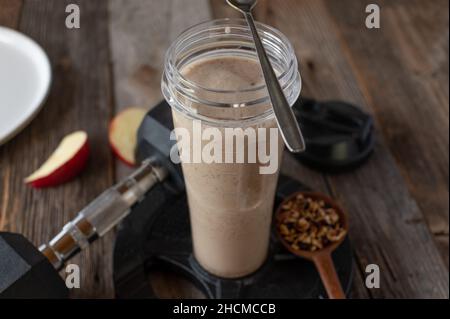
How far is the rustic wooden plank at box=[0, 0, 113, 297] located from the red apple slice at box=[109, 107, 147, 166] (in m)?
0.02

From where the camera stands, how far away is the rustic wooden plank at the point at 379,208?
562 mm

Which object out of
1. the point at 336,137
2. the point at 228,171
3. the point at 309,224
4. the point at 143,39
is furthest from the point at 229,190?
the point at 143,39

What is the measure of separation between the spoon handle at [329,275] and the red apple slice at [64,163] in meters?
0.28

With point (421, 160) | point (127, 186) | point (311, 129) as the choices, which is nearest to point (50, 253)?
point (127, 186)

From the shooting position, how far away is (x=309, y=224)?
540 millimetres

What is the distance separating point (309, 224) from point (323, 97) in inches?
9.5

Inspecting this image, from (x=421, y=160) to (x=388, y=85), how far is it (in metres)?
0.13

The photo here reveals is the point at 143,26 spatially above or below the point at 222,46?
below

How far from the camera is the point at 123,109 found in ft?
2.31

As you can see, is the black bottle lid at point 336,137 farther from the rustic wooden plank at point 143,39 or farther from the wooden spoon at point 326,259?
the rustic wooden plank at point 143,39

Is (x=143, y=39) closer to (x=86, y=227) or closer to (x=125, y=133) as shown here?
(x=125, y=133)

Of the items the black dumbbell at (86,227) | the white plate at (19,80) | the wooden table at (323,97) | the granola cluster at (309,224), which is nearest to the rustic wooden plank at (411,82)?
the wooden table at (323,97)
